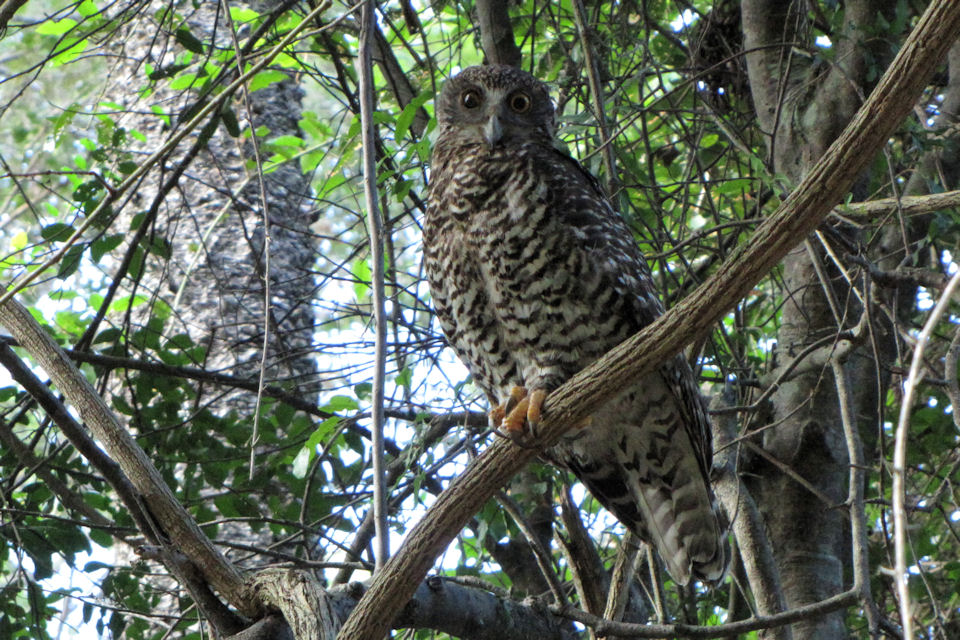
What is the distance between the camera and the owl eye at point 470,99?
354cm

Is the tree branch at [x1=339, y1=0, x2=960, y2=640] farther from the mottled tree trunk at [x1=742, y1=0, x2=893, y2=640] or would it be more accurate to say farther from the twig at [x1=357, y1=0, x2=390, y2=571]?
the mottled tree trunk at [x1=742, y1=0, x2=893, y2=640]

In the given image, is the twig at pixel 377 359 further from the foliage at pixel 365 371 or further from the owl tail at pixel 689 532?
the owl tail at pixel 689 532

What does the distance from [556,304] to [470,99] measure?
3.08 feet

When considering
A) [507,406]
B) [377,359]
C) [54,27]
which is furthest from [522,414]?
[54,27]

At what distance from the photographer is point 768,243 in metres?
1.85

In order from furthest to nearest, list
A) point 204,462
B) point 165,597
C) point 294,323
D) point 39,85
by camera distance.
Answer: point 39,85
point 294,323
point 165,597
point 204,462

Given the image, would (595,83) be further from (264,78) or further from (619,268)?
(264,78)

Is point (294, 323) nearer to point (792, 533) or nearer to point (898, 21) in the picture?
point (792, 533)

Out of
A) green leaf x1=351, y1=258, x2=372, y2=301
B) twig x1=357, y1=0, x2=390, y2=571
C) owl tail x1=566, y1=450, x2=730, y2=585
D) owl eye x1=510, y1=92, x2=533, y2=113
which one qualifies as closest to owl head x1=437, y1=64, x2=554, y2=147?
owl eye x1=510, y1=92, x2=533, y2=113

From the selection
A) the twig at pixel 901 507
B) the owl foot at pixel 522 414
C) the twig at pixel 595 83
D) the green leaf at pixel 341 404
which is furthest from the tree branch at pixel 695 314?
the green leaf at pixel 341 404

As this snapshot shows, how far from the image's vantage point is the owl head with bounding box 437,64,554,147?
3428mm

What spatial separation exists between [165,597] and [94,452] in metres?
2.68

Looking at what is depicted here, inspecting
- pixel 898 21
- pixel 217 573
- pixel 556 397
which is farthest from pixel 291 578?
pixel 898 21

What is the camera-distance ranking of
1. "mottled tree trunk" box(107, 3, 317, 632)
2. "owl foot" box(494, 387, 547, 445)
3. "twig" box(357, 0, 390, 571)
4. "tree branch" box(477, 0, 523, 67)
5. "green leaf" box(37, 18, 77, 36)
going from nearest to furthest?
"twig" box(357, 0, 390, 571), "owl foot" box(494, 387, 547, 445), "tree branch" box(477, 0, 523, 67), "green leaf" box(37, 18, 77, 36), "mottled tree trunk" box(107, 3, 317, 632)
